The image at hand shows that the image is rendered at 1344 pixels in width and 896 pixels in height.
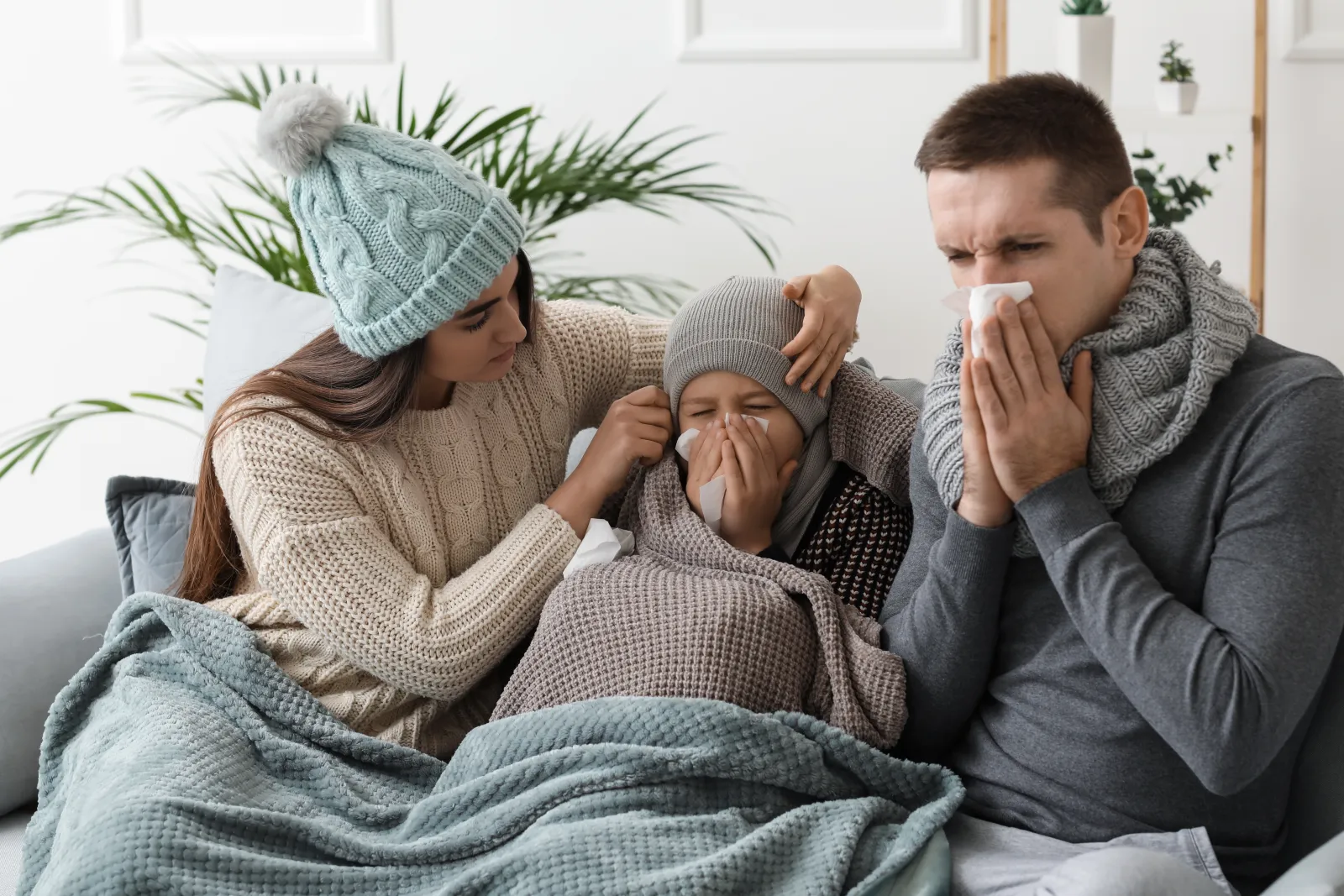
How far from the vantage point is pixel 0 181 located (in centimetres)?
291

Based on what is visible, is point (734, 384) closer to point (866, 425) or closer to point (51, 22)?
point (866, 425)

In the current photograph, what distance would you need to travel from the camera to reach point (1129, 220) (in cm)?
133

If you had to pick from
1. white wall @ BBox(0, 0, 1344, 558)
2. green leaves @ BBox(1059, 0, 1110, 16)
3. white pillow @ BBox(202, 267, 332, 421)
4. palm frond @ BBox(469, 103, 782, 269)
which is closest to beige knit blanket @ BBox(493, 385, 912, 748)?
white pillow @ BBox(202, 267, 332, 421)

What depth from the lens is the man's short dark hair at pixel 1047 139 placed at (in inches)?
50.4

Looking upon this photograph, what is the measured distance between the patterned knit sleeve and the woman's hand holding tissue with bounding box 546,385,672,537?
0.12m

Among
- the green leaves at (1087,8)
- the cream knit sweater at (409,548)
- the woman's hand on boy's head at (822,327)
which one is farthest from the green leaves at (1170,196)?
the cream knit sweater at (409,548)

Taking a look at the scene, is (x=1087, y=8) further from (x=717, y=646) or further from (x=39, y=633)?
(x=39, y=633)

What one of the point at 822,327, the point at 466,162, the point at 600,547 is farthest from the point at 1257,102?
the point at 600,547

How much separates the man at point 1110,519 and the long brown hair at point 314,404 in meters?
0.70

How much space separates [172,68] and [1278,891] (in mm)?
2704

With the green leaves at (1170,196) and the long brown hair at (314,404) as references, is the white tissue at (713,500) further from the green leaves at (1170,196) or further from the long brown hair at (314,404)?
the green leaves at (1170,196)

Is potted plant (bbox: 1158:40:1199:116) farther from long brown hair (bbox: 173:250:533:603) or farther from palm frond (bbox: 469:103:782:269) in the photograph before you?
long brown hair (bbox: 173:250:533:603)

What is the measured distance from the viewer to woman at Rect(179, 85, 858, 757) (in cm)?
155

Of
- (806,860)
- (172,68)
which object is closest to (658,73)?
(172,68)
